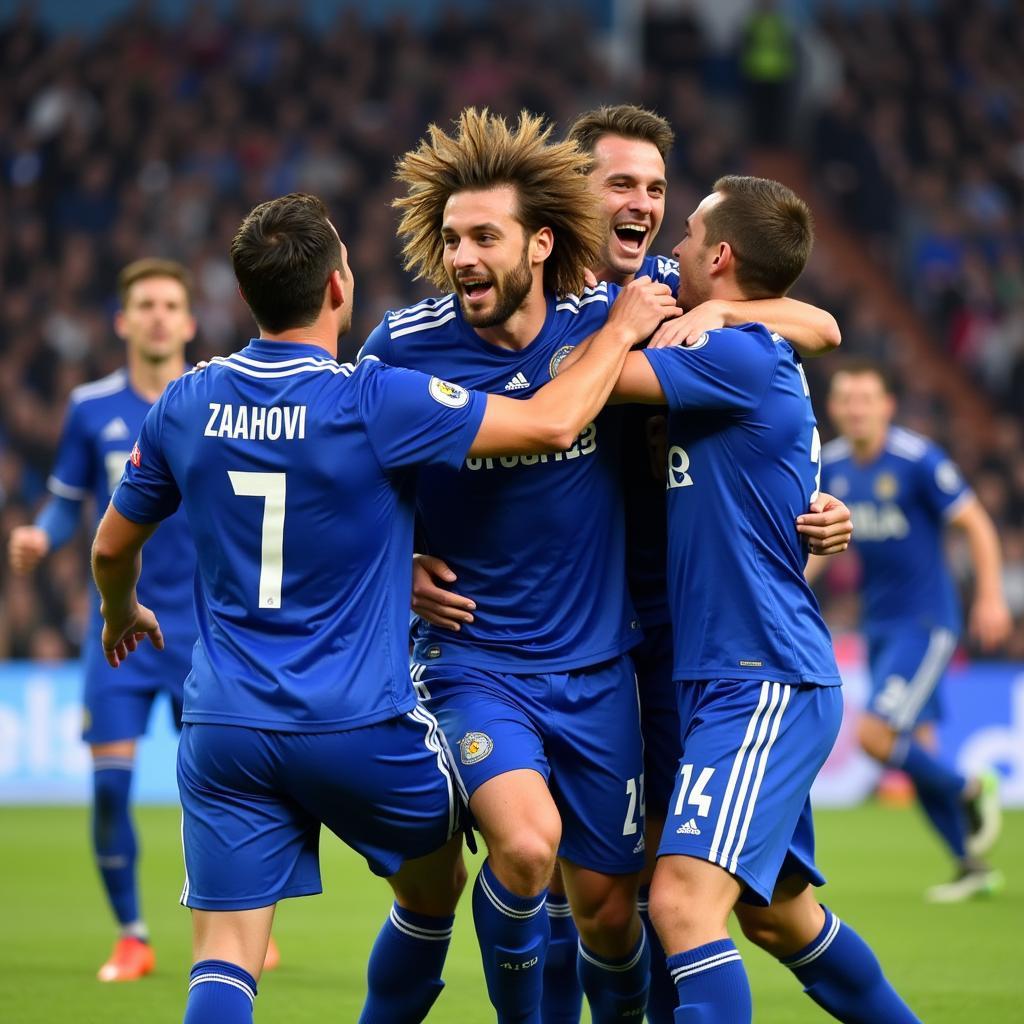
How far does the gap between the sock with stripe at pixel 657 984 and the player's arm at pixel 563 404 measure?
1521mm

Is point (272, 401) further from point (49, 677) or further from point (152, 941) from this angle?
point (49, 677)

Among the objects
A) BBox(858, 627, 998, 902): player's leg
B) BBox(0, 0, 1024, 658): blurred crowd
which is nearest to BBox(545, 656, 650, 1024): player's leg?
BBox(858, 627, 998, 902): player's leg

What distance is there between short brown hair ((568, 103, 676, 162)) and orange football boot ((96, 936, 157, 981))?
359cm

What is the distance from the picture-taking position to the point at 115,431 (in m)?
7.35

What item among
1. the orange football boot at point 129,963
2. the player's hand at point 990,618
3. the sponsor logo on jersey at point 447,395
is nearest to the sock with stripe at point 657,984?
the sponsor logo on jersey at point 447,395

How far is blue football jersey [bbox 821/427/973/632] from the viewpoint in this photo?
31.9ft

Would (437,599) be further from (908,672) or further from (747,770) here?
(908,672)

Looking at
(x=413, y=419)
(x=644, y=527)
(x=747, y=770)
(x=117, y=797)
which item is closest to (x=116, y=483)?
(x=117, y=797)

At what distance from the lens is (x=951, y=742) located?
13.3 meters

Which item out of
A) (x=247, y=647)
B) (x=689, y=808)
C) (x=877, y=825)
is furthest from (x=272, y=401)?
(x=877, y=825)

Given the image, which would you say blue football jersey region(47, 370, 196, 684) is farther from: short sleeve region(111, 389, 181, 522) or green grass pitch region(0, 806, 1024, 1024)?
short sleeve region(111, 389, 181, 522)

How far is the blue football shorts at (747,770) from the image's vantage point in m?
4.26

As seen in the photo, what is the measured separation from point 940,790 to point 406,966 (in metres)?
5.00

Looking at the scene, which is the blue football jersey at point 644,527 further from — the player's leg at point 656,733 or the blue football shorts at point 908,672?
the blue football shorts at point 908,672
